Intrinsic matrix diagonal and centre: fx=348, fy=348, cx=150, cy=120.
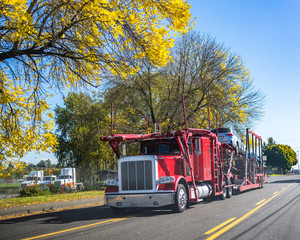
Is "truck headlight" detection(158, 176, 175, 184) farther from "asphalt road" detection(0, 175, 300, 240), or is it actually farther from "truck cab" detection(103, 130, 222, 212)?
"asphalt road" detection(0, 175, 300, 240)

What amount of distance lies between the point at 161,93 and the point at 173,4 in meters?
14.8

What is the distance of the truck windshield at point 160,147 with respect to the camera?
40.0ft

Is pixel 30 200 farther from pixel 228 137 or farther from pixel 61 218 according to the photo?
pixel 228 137

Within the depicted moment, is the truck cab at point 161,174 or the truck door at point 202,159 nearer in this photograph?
the truck cab at point 161,174

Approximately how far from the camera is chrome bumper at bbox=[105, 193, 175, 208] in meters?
10.3

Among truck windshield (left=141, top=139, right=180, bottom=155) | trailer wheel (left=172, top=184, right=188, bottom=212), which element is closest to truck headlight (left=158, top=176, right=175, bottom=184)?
trailer wheel (left=172, top=184, right=188, bottom=212)

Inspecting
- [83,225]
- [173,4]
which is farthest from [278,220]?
[173,4]

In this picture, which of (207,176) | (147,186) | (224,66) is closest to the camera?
(147,186)

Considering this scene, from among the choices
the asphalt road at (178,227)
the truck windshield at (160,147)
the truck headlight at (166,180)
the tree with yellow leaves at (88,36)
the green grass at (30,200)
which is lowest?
the green grass at (30,200)

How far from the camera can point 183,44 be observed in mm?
26547

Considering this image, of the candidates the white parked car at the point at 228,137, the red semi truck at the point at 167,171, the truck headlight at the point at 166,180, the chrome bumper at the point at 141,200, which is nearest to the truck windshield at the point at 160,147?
the red semi truck at the point at 167,171

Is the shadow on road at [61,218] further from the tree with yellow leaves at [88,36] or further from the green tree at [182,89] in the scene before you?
the green tree at [182,89]

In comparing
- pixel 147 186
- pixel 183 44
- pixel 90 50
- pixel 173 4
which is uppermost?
pixel 183 44

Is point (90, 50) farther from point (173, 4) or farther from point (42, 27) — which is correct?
point (173, 4)
